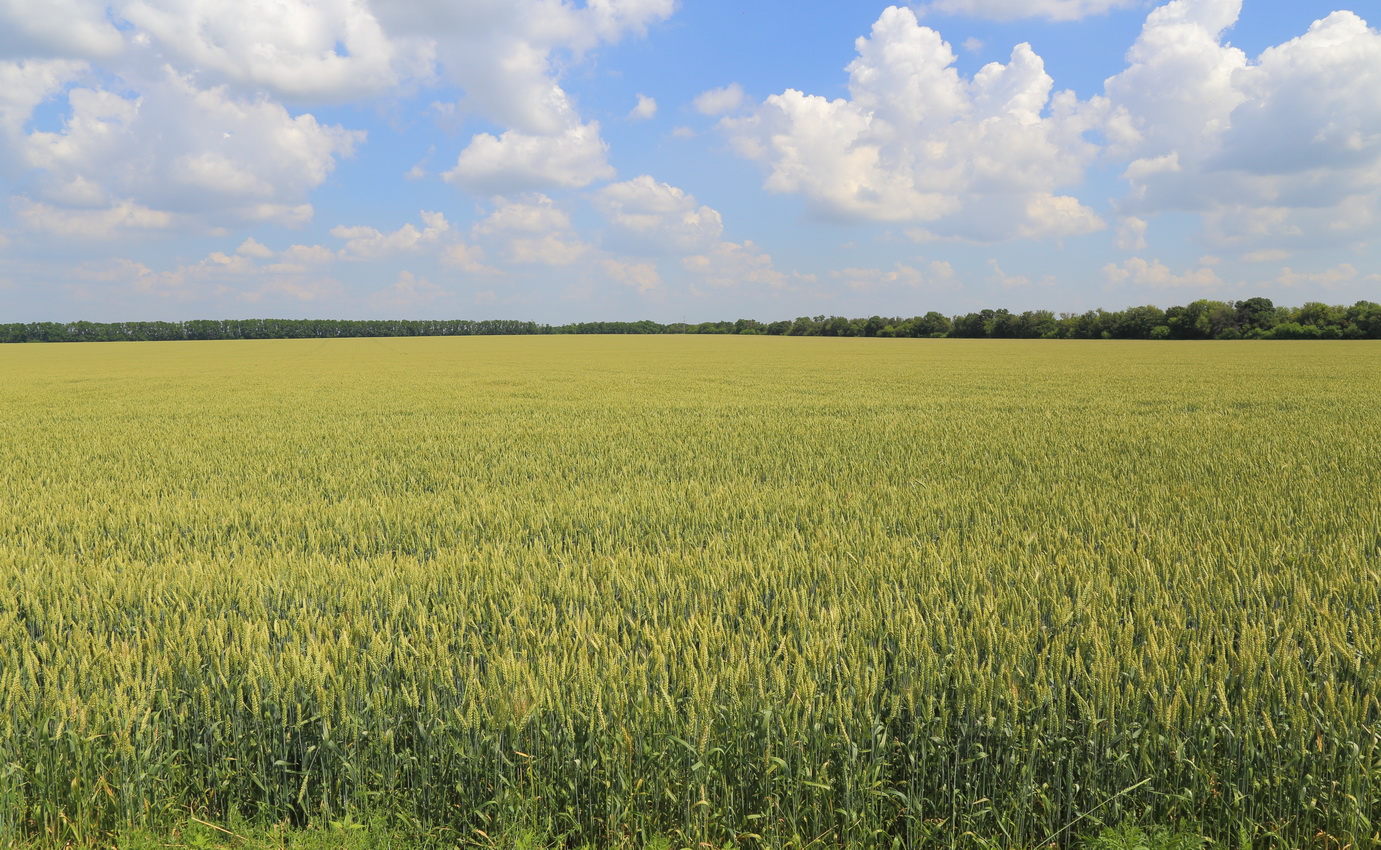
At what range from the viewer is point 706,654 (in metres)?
3.12

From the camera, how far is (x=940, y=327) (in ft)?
347

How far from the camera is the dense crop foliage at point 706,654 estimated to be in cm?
266

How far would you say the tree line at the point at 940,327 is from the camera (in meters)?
78.3

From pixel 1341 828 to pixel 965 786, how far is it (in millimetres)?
1250

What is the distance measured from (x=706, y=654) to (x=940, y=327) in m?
110

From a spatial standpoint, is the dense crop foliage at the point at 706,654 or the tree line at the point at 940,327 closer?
the dense crop foliage at the point at 706,654

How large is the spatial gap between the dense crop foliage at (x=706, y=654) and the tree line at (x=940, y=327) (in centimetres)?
9055

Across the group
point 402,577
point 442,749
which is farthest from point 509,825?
point 402,577

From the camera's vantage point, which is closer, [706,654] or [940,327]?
[706,654]

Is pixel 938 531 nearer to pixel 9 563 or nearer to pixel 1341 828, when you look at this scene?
pixel 1341 828

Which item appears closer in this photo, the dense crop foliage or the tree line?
the dense crop foliage

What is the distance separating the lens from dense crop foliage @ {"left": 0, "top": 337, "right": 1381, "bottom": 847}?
266 centimetres

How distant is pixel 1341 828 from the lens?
250 centimetres

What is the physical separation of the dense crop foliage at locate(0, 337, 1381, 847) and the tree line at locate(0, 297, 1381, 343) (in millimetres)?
90546
